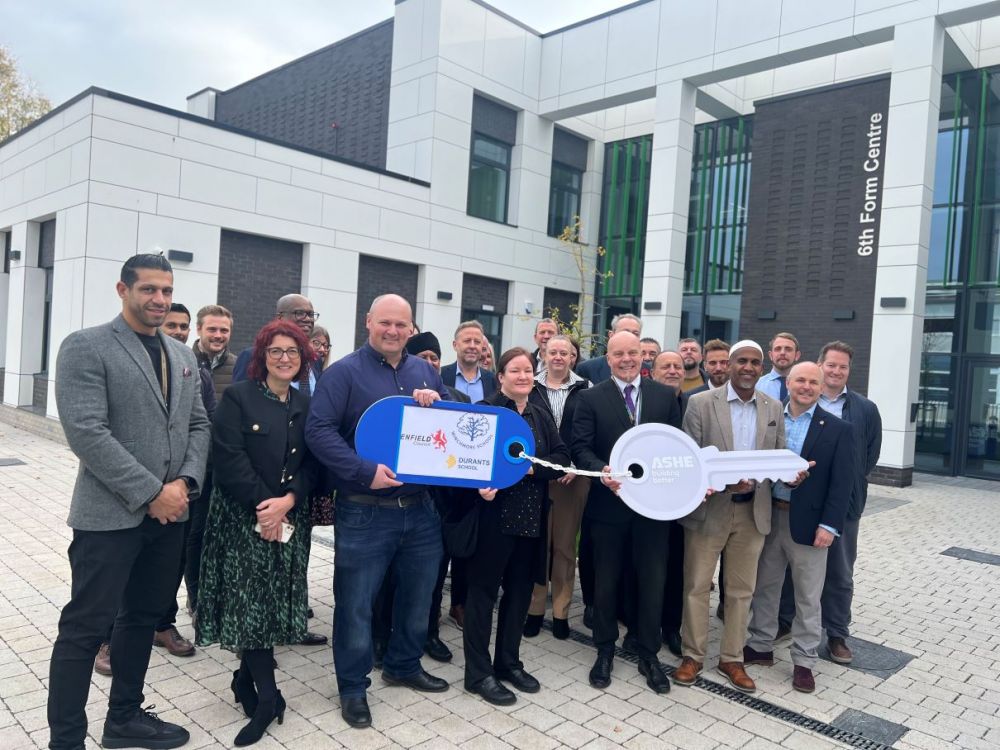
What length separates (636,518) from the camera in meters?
4.11

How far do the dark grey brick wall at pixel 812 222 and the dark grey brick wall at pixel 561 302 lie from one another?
4.84 meters

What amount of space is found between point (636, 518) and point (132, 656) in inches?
106

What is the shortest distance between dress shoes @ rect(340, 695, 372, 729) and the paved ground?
0.14 feet

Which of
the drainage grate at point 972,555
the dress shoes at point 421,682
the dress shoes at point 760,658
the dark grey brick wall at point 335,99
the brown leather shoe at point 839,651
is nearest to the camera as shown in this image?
the dress shoes at point 421,682

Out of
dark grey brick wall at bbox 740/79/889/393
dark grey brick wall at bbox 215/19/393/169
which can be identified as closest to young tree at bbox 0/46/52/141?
dark grey brick wall at bbox 215/19/393/169

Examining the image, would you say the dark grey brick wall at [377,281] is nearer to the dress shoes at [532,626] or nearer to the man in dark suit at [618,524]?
the dress shoes at [532,626]

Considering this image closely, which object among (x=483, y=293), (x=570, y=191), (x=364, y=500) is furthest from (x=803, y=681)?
(x=570, y=191)

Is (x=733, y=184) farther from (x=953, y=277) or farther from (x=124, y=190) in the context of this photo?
(x=124, y=190)

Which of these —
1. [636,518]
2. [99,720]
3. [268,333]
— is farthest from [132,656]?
[636,518]

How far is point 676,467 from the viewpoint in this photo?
3875 mm

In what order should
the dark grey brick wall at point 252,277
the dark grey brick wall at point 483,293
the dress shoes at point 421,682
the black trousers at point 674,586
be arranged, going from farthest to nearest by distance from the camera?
the dark grey brick wall at point 483,293 < the dark grey brick wall at point 252,277 < the black trousers at point 674,586 < the dress shoes at point 421,682

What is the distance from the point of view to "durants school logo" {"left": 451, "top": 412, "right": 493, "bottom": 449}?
356 centimetres

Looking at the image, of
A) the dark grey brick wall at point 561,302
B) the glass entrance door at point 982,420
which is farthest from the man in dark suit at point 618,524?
the dark grey brick wall at point 561,302

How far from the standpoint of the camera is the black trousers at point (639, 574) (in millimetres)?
4098
